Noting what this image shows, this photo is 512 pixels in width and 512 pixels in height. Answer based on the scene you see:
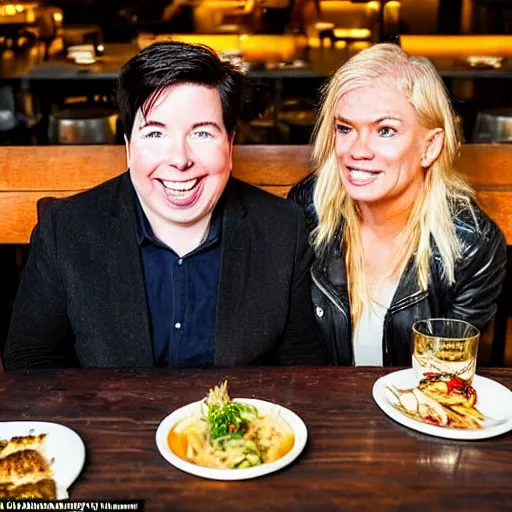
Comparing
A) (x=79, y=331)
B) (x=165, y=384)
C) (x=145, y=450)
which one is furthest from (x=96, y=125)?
(x=145, y=450)

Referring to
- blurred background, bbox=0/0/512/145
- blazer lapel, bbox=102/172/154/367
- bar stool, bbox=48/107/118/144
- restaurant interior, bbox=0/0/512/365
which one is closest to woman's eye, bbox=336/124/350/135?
blazer lapel, bbox=102/172/154/367

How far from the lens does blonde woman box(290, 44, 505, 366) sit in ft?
6.42

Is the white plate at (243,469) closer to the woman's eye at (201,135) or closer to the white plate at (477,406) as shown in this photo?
the white plate at (477,406)

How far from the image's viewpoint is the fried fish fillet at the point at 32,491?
1176 millimetres

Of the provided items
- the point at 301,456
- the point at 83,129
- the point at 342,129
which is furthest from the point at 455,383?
the point at 83,129

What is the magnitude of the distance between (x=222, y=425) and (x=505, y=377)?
622mm

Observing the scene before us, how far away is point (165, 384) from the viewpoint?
60.2 inches

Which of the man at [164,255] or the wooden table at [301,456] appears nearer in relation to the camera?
the wooden table at [301,456]

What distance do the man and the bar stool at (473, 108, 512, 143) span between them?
2.32m

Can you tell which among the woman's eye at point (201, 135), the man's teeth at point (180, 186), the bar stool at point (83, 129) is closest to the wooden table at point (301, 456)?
the man's teeth at point (180, 186)

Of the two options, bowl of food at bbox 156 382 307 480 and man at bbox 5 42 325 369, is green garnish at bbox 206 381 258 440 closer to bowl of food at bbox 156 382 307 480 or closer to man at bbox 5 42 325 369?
bowl of food at bbox 156 382 307 480

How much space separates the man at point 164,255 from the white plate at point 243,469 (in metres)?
0.43

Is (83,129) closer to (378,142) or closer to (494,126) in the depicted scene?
(494,126)

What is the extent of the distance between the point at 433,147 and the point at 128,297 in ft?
2.79
